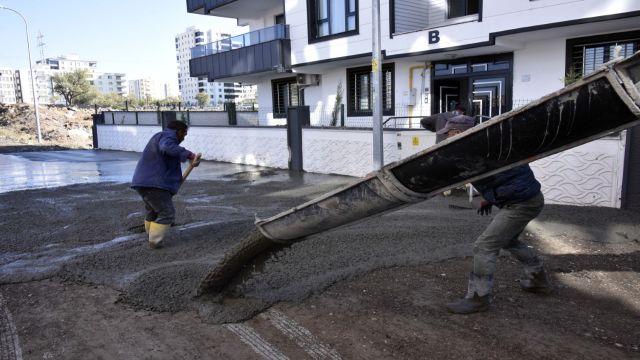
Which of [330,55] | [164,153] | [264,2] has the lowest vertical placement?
[164,153]

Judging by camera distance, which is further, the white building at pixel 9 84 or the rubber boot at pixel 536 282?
the white building at pixel 9 84

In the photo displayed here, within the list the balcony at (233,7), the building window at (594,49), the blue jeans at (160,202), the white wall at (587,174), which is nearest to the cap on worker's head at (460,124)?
the blue jeans at (160,202)

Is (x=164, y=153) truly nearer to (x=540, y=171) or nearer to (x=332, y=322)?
(x=332, y=322)

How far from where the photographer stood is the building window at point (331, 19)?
629 inches

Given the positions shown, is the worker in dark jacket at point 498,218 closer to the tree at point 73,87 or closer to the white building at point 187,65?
the tree at point 73,87

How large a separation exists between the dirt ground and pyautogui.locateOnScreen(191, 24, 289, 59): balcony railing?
12.4 meters

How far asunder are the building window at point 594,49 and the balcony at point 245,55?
9737 mm

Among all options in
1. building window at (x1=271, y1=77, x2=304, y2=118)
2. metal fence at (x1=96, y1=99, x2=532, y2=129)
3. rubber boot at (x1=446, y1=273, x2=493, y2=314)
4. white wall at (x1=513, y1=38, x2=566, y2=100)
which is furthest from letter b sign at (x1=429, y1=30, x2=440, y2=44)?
rubber boot at (x1=446, y1=273, x2=493, y2=314)

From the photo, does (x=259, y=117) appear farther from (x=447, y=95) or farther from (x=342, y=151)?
(x=342, y=151)

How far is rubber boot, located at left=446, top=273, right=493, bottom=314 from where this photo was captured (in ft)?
12.9

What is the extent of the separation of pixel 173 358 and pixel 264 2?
63.0 ft

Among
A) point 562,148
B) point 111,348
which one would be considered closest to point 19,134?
point 111,348

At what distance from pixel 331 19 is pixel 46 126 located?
3000 centimetres

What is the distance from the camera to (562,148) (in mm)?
2346
